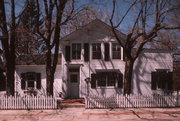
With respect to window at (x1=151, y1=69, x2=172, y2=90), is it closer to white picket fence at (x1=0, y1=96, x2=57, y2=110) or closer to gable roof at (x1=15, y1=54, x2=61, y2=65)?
gable roof at (x1=15, y1=54, x2=61, y2=65)

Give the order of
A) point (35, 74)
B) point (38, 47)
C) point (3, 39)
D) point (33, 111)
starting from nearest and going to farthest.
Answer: point (33, 111) → point (3, 39) → point (35, 74) → point (38, 47)

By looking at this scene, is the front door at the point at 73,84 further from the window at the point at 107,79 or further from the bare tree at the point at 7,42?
the bare tree at the point at 7,42

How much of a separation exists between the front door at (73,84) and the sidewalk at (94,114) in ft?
18.8

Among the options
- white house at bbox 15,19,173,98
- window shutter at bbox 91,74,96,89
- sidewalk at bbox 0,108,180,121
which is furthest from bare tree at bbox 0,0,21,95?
window shutter at bbox 91,74,96,89

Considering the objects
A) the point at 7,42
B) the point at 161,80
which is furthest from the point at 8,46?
the point at 161,80

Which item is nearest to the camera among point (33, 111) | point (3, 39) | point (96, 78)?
point (33, 111)

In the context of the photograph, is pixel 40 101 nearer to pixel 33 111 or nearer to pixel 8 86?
pixel 33 111

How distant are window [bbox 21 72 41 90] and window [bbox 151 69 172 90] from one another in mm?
10589

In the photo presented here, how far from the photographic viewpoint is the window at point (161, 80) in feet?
71.3

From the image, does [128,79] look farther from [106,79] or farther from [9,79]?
[9,79]

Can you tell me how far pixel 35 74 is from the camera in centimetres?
2344

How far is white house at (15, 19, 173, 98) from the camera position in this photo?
2139 centimetres

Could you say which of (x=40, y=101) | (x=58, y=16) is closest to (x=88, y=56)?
(x=58, y=16)

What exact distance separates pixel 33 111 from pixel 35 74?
836 cm
